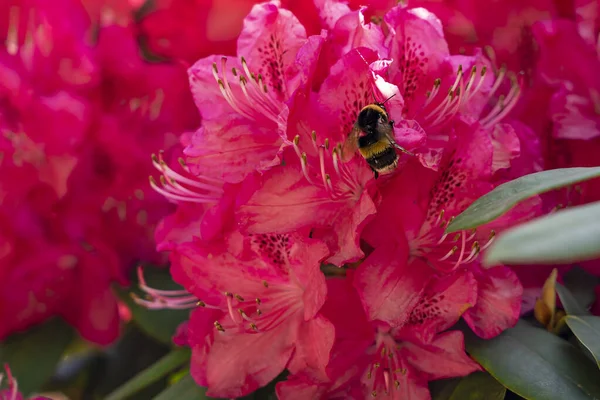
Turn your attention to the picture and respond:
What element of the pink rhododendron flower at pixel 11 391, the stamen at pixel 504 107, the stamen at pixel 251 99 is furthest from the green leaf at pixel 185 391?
the stamen at pixel 504 107

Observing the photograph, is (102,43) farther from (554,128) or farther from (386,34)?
(554,128)

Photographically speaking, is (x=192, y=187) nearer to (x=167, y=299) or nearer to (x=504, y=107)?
(x=167, y=299)

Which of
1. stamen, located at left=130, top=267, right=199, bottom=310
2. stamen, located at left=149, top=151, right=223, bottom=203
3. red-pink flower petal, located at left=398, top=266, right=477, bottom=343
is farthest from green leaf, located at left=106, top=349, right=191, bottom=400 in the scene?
red-pink flower petal, located at left=398, top=266, right=477, bottom=343

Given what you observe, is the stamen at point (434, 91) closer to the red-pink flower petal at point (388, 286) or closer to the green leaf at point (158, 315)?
the red-pink flower petal at point (388, 286)

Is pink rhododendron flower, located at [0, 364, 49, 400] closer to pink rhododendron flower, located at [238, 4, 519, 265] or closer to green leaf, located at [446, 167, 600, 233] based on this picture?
pink rhododendron flower, located at [238, 4, 519, 265]

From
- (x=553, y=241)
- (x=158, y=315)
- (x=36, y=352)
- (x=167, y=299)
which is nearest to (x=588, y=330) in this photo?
(x=553, y=241)

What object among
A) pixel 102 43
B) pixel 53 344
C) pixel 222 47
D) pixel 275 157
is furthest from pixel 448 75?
pixel 53 344
